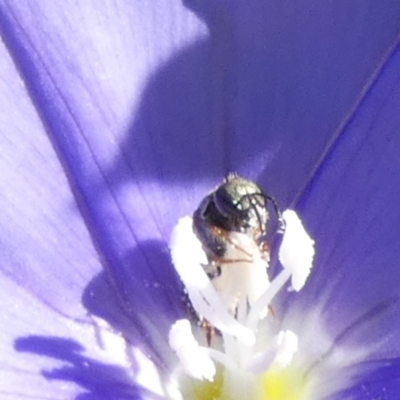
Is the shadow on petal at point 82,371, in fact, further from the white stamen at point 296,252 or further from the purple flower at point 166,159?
the white stamen at point 296,252

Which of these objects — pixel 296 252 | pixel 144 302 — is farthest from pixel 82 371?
pixel 296 252

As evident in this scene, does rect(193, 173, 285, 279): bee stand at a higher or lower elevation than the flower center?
higher

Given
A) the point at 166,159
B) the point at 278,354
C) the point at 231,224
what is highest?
the point at 166,159

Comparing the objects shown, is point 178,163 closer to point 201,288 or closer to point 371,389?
point 201,288

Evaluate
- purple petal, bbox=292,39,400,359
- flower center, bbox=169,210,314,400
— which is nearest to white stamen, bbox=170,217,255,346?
flower center, bbox=169,210,314,400

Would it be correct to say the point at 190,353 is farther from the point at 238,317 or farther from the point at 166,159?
the point at 166,159

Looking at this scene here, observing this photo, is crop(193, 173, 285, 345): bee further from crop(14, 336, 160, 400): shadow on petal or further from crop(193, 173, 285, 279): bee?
crop(14, 336, 160, 400): shadow on petal

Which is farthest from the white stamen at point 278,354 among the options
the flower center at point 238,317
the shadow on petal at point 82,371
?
the shadow on petal at point 82,371
